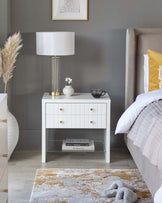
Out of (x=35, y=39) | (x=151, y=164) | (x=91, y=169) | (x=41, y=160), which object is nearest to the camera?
(x=151, y=164)

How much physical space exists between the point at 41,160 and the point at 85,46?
1335 mm

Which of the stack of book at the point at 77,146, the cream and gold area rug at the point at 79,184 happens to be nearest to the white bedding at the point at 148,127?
the cream and gold area rug at the point at 79,184

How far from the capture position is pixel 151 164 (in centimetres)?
272

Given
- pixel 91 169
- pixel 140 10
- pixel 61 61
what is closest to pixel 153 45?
pixel 140 10

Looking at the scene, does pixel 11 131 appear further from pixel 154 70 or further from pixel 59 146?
pixel 154 70

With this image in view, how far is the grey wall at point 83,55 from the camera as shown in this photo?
433 centimetres

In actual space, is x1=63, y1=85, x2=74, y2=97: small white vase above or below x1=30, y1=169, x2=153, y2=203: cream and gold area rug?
above

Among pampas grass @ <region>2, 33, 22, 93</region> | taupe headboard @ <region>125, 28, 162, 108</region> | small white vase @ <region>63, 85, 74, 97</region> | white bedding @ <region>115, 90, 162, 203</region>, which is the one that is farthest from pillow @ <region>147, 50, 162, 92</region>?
pampas grass @ <region>2, 33, 22, 93</region>

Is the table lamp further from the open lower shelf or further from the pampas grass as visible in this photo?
the open lower shelf

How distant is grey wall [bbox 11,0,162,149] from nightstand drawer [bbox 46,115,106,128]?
0.50 m

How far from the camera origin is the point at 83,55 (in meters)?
4.41

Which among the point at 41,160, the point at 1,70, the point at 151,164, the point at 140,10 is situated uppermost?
the point at 140,10

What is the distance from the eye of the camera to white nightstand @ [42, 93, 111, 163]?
156 inches

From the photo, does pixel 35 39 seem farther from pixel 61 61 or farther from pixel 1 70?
pixel 1 70
